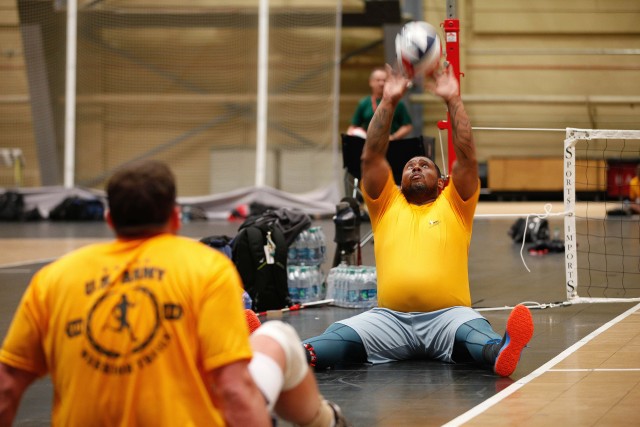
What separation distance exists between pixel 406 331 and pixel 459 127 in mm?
1265

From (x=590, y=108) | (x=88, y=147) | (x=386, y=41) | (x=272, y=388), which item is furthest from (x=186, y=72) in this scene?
(x=272, y=388)

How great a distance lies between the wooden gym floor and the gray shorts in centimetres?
9

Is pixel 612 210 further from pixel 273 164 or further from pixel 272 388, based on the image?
pixel 272 388

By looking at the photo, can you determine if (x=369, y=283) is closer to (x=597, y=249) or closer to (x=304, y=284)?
(x=304, y=284)

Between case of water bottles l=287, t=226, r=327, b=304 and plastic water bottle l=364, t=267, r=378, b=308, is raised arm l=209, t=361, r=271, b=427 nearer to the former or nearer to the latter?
plastic water bottle l=364, t=267, r=378, b=308

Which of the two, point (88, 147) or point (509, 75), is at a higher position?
point (509, 75)

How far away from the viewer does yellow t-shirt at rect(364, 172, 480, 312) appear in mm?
6477

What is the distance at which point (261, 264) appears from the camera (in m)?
8.66

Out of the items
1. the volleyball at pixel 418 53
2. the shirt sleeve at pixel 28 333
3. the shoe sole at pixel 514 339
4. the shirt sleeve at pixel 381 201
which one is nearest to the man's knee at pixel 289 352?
the shirt sleeve at pixel 28 333

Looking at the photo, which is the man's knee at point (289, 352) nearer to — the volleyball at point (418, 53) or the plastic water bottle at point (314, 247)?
the volleyball at point (418, 53)

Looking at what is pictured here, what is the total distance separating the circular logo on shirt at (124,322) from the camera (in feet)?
10.3

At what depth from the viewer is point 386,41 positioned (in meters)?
24.1

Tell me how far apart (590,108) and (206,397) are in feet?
82.5

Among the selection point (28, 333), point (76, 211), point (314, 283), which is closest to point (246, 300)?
point (314, 283)
